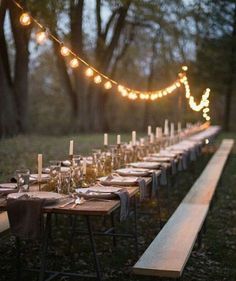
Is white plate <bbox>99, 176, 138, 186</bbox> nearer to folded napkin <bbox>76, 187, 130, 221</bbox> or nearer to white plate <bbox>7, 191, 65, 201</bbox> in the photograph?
folded napkin <bbox>76, 187, 130, 221</bbox>

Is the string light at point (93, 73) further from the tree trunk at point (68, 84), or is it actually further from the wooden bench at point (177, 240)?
the tree trunk at point (68, 84)

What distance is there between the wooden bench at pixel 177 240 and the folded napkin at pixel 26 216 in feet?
2.63

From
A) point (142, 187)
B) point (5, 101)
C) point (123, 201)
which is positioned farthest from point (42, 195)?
point (5, 101)

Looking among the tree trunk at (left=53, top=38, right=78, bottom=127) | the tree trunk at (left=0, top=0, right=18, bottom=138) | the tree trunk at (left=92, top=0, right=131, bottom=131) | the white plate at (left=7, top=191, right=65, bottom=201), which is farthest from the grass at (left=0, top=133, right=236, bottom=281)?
the tree trunk at (left=92, top=0, right=131, bottom=131)

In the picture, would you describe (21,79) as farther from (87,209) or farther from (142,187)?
(87,209)

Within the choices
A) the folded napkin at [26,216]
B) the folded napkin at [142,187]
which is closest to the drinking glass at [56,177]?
the folded napkin at [26,216]

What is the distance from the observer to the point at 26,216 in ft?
14.0

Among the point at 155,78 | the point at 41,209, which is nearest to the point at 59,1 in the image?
the point at 41,209

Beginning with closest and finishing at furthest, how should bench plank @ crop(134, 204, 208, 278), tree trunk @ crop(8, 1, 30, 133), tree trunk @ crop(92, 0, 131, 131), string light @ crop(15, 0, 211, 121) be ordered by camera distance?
bench plank @ crop(134, 204, 208, 278) < string light @ crop(15, 0, 211, 121) < tree trunk @ crop(8, 1, 30, 133) < tree trunk @ crop(92, 0, 131, 131)

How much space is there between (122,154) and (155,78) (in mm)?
28569

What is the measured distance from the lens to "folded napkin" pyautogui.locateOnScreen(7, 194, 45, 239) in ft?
13.9

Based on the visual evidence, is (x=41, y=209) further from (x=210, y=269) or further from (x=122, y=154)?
(x=122, y=154)

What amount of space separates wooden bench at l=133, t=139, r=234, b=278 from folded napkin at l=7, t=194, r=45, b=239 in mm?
802

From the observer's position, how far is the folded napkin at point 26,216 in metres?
4.25
